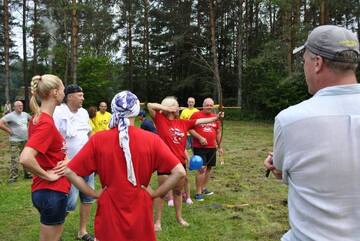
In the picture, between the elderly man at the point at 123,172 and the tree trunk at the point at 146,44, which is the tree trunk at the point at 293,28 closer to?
the tree trunk at the point at 146,44

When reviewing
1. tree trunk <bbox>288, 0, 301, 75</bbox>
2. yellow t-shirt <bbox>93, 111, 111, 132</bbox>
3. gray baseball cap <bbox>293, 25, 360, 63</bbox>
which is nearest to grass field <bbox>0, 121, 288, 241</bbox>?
yellow t-shirt <bbox>93, 111, 111, 132</bbox>

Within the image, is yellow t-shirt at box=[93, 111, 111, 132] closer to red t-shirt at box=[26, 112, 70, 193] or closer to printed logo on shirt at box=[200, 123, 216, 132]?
printed logo on shirt at box=[200, 123, 216, 132]

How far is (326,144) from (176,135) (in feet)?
15.0

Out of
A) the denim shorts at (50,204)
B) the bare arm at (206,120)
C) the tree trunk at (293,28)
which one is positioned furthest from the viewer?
the tree trunk at (293,28)

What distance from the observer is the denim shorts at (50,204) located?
12.0ft

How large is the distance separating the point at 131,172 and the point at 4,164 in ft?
34.6

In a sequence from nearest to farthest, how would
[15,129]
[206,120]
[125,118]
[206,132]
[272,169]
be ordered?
1. [272,169]
2. [125,118]
3. [206,120]
4. [206,132]
5. [15,129]

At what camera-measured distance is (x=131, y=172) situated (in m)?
2.93

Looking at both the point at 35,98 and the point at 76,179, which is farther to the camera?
the point at 35,98

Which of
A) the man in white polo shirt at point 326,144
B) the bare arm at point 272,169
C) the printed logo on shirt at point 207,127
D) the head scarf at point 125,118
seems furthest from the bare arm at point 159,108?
the man in white polo shirt at point 326,144

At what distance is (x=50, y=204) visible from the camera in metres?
3.66

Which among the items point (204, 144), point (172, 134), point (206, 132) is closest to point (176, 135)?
point (172, 134)

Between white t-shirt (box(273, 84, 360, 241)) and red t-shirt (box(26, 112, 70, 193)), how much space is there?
7.35 feet

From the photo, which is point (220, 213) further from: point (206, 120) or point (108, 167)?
point (108, 167)
